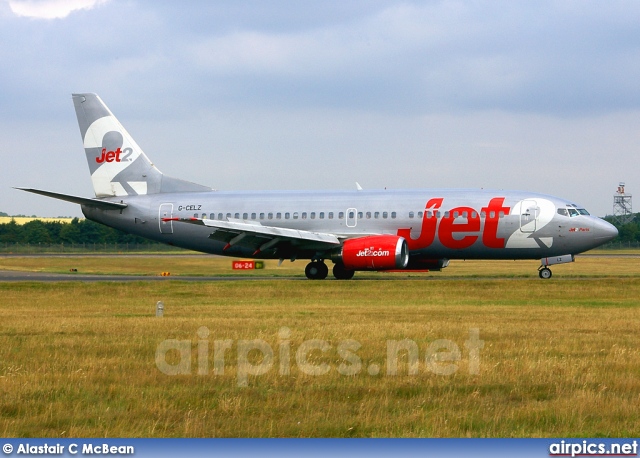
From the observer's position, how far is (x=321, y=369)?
1424 centimetres

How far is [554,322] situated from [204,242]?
89.0ft

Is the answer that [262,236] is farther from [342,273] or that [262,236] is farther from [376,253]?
[376,253]

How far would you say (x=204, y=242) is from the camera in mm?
46219

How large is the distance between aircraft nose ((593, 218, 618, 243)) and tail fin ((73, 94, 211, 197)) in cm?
2004

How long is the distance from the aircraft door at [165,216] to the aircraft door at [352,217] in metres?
9.24

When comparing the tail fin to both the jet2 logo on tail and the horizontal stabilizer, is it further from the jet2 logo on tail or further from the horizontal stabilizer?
the horizontal stabilizer

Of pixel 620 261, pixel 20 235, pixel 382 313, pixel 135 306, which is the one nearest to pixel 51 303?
pixel 135 306

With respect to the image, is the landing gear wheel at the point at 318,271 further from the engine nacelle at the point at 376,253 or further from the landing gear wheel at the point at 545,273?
the landing gear wheel at the point at 545,273

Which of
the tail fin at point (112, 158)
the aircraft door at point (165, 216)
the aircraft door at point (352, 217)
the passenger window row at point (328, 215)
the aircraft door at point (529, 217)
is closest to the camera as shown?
the aircraft door at point (529, 217)

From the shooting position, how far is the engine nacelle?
39.2 meters

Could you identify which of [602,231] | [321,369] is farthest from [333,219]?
[321,369]

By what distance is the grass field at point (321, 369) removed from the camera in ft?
35.7

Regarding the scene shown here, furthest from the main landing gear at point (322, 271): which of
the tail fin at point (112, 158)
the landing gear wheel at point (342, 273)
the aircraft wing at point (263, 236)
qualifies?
the tail fin at point (112, 158)

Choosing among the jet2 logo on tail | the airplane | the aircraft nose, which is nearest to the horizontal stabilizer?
the airplane
